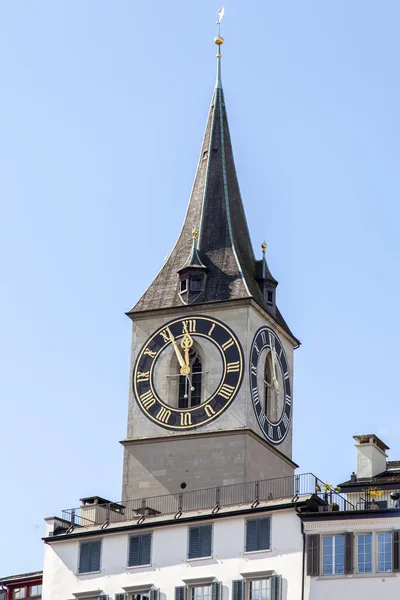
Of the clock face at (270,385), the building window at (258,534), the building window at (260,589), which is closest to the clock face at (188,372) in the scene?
the clock face at (270,385)

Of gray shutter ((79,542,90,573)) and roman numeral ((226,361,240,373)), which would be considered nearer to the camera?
gray shutter ((79,542,90,573))

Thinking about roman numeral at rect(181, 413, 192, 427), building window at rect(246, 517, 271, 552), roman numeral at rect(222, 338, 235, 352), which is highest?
roman numeral at rect(222, 338, 235, 352)

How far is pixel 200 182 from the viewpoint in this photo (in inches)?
4050

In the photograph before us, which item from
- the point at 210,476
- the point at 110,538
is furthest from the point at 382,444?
the point at 110,538

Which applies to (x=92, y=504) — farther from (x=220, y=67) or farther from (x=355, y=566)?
(x=220, y=67)

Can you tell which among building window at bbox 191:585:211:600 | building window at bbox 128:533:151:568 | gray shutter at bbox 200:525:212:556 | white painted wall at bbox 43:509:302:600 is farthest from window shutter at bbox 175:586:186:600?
building window at bbox 128:533:151:568

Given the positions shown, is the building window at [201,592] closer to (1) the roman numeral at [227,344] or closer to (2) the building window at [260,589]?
(2) the building window at [260,589]

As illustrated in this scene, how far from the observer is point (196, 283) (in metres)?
97.2

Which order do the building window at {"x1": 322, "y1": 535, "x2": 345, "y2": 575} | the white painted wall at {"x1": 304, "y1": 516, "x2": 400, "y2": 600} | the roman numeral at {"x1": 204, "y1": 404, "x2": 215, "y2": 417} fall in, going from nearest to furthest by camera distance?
the white painted wall at {"x1": 304, "y1": 516, "x2": 400, "y2": 600}
the building window at {"x1": 322, "y1": 535, "x2": 345, "y2": 575}
the roman numeral at {"x1": 204, "y1": 404, "x2": 215, "y2": 417}

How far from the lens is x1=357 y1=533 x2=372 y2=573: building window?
7769 centimetres

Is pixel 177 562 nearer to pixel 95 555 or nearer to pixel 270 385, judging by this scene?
pixel 95 555

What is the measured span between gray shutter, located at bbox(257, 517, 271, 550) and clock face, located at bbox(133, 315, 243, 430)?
12.7 meters

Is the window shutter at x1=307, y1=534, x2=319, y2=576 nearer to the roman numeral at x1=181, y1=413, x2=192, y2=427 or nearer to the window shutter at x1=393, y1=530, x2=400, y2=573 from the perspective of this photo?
the window shutter at x1=393, y1=530, x2=400, y2=573

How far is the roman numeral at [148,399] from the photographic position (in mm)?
94750
